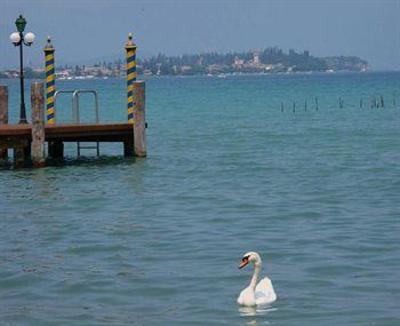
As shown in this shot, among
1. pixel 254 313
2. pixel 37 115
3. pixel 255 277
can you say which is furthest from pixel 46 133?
pixel 254 313

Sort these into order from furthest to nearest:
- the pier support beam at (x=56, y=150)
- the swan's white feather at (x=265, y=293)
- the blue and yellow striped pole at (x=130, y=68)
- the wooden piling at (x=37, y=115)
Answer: the pier support beam at (x=56, y=150) < the blue and yellow striped pole at (x=130, y=68) < the wooden piling at (x=37, y=115) < the swan's white feather at (x=265, y=293)

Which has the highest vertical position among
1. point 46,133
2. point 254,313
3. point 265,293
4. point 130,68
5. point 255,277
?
point 130,68

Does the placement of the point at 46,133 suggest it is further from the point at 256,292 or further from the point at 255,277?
the point at 256,292

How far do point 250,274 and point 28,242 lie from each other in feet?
14.7

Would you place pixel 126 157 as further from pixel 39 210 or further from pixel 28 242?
pixel 28 242

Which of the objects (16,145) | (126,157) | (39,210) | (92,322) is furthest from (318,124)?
(92,322)

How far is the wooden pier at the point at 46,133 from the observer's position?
26641mm

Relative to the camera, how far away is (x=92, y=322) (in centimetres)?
1320

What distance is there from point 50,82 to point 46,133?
3.22 m

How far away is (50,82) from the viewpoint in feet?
99.7

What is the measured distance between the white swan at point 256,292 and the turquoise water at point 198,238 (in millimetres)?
139

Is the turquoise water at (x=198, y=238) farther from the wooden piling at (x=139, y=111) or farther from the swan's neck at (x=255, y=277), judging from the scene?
the wooden piling at (x=139, y=111)

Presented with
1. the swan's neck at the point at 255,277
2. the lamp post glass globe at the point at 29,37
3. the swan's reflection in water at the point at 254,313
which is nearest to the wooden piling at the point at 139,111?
the lamp post glass globe at the point at 29,37

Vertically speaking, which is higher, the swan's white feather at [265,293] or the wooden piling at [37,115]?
the wooden piling at [37,115]
